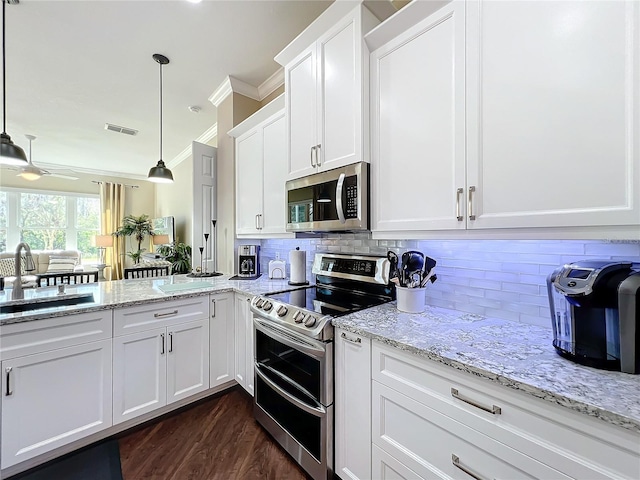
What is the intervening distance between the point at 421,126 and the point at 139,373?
230cm

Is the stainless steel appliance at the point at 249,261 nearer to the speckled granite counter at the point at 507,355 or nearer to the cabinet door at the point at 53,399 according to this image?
the cabinet door at the point at 53,399

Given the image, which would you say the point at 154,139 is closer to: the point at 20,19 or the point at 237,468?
the point at 20,19

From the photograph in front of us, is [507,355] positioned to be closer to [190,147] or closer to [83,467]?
[83,467]

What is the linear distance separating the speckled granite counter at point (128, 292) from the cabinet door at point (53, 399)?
0.76 ft

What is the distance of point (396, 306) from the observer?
156cm

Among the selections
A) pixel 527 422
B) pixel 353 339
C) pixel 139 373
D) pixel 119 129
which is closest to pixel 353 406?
pixel 353 339

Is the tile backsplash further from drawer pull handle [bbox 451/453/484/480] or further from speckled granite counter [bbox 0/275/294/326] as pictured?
speckled granite counter [bbox 0/275/294/326]

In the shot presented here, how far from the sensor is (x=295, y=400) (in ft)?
4.97

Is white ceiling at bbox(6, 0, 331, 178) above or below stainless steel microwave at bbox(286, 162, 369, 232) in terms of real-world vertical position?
above

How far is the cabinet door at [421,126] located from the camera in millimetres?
1195

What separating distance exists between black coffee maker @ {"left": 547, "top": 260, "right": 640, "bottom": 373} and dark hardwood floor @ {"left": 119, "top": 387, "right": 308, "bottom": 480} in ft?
4.96

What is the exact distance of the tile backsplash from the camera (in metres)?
1.13

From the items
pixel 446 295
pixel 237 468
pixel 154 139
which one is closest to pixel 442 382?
pixel 446 295

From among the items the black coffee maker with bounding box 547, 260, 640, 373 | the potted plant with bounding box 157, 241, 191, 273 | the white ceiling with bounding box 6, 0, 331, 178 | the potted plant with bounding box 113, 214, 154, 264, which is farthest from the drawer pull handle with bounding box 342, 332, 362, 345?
the potted plant with bounding box 113, 214, 154, 264
